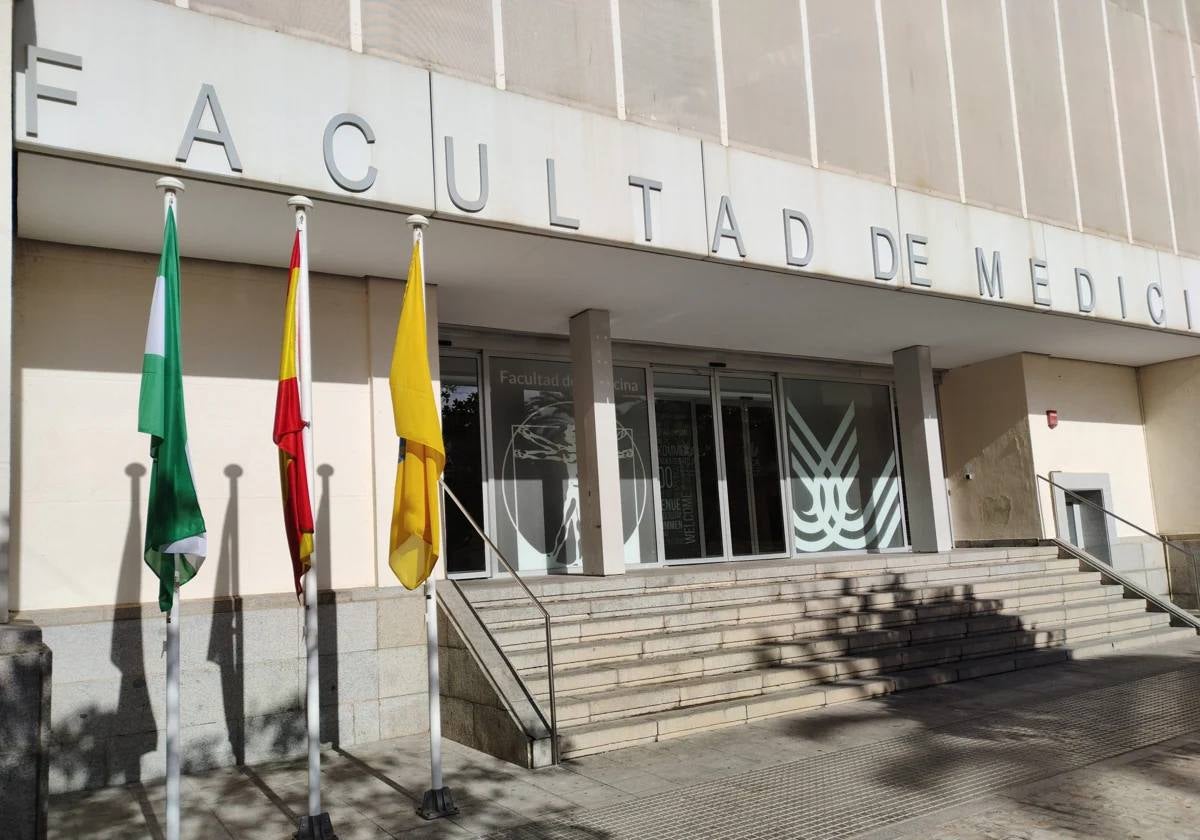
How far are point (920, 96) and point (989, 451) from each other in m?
6.37

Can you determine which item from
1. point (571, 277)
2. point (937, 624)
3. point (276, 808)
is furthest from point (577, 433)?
point (276, 808)

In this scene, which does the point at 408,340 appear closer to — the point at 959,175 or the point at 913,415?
the point at 959,175

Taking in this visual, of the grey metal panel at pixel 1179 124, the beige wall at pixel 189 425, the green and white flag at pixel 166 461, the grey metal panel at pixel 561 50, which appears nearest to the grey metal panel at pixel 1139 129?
the grey metal panel at pixel 1179 124

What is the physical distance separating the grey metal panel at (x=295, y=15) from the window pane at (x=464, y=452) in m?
4.60

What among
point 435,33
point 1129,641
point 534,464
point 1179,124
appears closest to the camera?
point 435,33

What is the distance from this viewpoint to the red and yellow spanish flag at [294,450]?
553 centimetres

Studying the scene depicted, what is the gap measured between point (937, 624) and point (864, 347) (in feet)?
15.9

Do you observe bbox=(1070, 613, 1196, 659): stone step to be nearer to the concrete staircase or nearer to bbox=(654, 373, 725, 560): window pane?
the concrete staircase

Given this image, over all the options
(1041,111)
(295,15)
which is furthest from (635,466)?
(295,15)

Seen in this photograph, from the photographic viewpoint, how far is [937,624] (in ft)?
33.3

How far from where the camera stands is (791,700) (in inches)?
320

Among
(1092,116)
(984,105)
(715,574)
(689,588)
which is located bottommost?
(689,588)

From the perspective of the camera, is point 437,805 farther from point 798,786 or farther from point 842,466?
point 842,466

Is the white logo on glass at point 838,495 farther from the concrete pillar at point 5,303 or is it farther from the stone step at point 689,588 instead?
the concrete pillar at point 5,303
